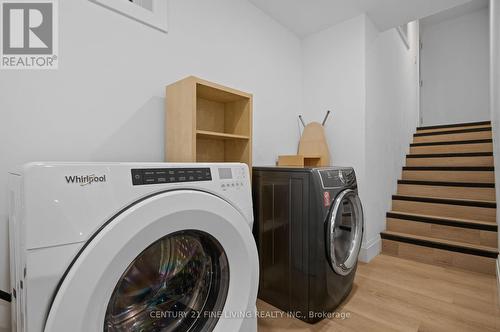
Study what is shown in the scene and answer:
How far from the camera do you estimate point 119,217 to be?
0.58 meters

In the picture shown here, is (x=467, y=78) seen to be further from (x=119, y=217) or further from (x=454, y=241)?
(x=119, y=217)

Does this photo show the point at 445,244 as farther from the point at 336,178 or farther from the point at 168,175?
the point at 168,175

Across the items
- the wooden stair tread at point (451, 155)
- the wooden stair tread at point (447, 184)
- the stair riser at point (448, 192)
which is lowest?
the stair riser at point (448, 192)

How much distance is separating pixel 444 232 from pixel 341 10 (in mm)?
2235

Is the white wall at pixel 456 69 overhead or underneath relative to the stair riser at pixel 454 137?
overhead

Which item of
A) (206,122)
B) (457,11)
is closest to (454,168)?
(206,122)

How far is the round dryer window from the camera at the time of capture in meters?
0.77

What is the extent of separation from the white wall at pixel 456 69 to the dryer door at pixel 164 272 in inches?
216

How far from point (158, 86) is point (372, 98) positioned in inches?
75.8

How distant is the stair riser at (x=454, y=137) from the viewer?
3154 millimetres

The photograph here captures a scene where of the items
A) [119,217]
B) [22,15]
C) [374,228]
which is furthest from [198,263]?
[374,228]

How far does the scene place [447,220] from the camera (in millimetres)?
2273

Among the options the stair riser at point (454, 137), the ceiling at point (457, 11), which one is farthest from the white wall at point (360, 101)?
the ceiling at point (457, 11)

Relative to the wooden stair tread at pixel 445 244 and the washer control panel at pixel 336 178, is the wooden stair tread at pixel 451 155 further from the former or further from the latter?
the washer control panel at pixel 336 178
